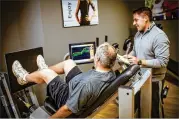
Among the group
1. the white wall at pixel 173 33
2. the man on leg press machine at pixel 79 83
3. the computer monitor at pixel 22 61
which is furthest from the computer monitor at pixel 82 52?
the white wall at pixel 173 33

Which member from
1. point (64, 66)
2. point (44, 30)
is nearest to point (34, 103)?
point (64, 66)

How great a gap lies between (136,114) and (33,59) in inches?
53.7

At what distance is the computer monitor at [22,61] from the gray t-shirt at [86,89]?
830 millimetres

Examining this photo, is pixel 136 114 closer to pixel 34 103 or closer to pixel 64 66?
pixel 64 66

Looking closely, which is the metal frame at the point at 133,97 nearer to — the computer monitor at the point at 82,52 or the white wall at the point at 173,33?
the computer monitor at the point at 82,52

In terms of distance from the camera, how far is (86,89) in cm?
167

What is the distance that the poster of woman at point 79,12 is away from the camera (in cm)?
292

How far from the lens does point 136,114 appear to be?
2.41 m

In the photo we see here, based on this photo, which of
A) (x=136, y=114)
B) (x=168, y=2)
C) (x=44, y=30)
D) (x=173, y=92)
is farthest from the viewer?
(x=168, y=2)

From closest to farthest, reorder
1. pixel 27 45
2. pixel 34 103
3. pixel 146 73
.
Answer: pixel 146 73 → pixel 34 103 → pixel 27 45

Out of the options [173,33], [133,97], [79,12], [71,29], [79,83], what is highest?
[79,12]

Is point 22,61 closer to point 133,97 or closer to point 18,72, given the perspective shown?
point 18,72

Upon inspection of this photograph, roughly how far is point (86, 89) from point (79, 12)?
1640mm

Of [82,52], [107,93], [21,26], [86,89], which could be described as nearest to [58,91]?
[86,89]
